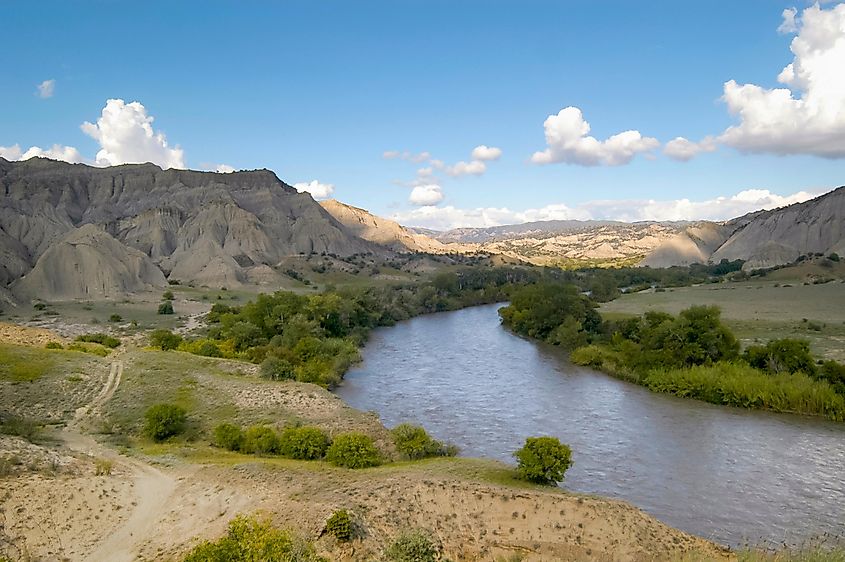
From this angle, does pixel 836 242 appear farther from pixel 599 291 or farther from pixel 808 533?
pixel 808 533

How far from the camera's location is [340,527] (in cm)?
1644

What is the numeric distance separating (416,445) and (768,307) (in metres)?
49.6

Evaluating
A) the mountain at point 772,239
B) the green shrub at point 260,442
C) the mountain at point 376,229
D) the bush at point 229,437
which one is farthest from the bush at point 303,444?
the mountain at point 376,229

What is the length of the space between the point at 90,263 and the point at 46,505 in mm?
64268

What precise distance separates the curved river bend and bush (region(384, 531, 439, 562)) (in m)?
10.3

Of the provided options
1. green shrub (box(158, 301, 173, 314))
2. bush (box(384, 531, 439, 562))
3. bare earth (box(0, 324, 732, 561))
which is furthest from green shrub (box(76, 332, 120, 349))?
bush (box(384, 531, 439, 562))

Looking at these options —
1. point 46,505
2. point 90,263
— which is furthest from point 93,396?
point 90,263

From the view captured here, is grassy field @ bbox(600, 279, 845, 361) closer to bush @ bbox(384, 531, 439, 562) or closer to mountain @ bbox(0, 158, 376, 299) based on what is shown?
bush @ bbox(384, 531, 439, 562)

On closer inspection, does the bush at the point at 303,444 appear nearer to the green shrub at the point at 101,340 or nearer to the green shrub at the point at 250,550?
the green shrub at the point at 250,550

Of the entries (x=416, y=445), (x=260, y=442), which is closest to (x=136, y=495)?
(x=260, y=442)

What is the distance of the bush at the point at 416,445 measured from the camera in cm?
2595

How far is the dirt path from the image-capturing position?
631 inches

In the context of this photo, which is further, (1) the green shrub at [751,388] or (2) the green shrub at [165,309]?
(2) the green shrub at [165,309]

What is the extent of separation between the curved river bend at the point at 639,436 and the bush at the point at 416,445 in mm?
1756
